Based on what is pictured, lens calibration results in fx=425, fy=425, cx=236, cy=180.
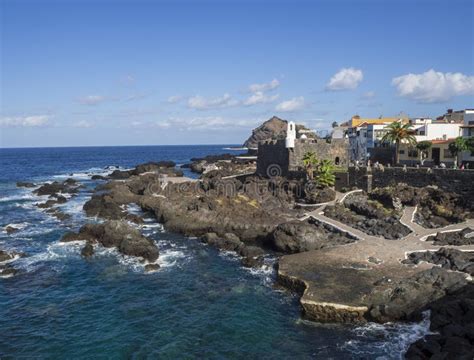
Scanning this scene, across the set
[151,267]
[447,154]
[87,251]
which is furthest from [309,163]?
[87,251]

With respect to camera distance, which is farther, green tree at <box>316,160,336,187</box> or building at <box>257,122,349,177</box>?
building at <box>257,122,349,177</box>

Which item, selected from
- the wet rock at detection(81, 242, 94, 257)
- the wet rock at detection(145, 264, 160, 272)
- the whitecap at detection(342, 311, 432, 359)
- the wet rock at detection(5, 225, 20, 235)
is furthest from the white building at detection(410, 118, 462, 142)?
the wet rock at detection(5, 225, 20, 235)

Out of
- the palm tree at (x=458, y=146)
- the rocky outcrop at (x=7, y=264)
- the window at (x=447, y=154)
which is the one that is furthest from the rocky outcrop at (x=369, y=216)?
the rocky outcrop at (x=7, y=264)

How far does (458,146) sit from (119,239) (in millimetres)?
40395

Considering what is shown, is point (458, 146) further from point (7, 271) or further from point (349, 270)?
point (7, 271)

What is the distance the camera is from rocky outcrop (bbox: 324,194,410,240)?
38.0m

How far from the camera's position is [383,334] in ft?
75.0

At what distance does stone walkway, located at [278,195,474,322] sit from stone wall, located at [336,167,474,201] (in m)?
7.83

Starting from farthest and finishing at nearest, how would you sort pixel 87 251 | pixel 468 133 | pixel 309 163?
pixel 309 163, pixel 468 133, pixel 87 251

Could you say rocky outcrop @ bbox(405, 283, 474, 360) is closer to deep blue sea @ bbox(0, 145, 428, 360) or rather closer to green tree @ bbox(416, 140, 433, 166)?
deep blue sea @ bbox(0, 145, 428, 360)

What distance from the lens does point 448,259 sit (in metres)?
30.2

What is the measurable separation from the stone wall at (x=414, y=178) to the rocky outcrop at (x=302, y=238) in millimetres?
16446

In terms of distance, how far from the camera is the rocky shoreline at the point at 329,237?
25078 mm

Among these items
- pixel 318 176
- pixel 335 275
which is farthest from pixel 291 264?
pixel 318 176
